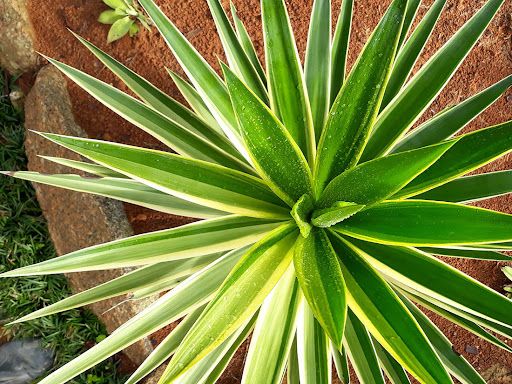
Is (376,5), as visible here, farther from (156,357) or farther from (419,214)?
(156,357)

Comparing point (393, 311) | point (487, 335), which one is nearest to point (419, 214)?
point (393, 311)

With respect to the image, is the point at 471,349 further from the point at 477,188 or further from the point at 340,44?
the point at 340,44

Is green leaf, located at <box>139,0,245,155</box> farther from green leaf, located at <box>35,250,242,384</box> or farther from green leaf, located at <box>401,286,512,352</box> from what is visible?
green leaf, located at <box>401,286,512,352</box>

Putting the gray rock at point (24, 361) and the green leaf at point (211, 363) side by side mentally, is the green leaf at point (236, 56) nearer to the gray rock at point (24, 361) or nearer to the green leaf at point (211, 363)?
the green leaf at point (211, 363)

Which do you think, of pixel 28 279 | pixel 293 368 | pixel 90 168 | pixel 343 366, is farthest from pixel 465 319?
pixel 28 279

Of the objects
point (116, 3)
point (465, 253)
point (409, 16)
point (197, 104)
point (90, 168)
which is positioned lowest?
point (465, 253)

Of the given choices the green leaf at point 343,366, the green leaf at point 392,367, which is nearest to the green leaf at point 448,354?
the green leaf at point 392,367

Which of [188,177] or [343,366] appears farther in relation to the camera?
[343,366]

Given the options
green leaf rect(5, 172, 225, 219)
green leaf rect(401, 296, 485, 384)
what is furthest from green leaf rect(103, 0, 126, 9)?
green leaf rect(401, 296, 485, 384)
